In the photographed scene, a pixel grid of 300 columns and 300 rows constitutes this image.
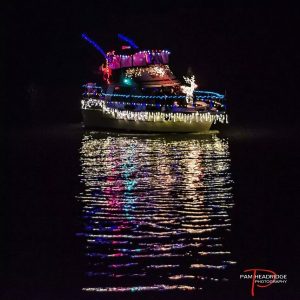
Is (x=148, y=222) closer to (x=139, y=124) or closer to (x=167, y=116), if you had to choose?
(x=167, y=116)

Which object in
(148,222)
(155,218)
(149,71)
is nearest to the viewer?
(148,222)

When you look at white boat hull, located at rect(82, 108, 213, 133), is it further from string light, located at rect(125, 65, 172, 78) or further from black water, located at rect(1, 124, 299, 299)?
black water, located at rect(1, 124, 299, 299)

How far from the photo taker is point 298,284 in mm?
14234

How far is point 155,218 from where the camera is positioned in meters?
19.9

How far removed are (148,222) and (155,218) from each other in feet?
1.50

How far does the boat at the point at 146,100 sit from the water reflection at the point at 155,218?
26.0ft

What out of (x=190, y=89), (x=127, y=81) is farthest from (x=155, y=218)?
(x=127, y=81)

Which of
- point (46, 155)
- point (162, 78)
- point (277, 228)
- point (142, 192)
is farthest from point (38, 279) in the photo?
point (162, 78)

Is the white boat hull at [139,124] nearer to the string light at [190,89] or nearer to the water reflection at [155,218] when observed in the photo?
the string light at [190,89]

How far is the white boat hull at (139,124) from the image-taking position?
137ft

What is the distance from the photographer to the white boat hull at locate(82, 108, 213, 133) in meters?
41.7

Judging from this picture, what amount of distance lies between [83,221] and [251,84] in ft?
239

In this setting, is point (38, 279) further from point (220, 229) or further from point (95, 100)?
point (95, 100)


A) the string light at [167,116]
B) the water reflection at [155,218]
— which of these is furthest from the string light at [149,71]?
the water reflection at [155,218]
